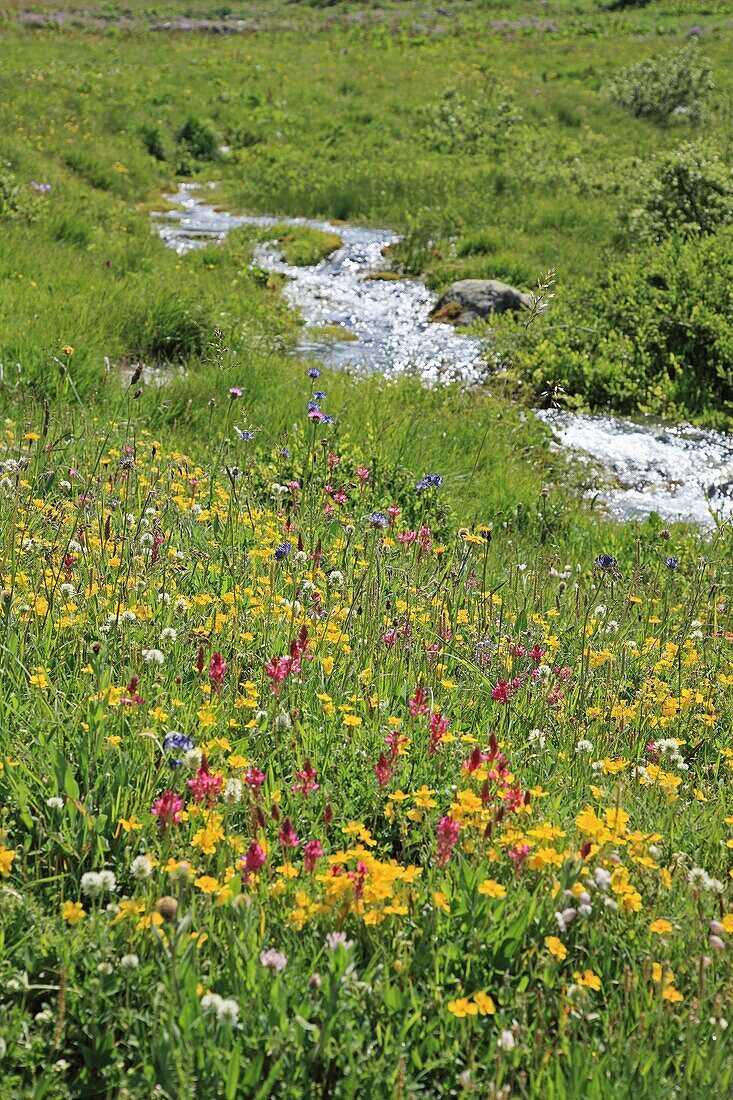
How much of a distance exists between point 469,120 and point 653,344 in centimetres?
1386

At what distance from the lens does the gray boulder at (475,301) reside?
1282cm

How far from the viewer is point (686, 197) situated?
1364 cm

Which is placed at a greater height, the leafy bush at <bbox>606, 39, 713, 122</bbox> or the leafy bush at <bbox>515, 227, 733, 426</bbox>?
the leafy bush at <bbox>606, 39, 713, 122</bbox>

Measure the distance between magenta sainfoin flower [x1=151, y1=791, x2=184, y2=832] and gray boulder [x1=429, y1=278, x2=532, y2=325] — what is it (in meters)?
10.7

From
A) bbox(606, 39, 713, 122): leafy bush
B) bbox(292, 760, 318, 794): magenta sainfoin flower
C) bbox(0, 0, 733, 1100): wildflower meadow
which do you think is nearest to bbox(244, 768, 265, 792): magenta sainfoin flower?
bbox(0, 0, 733, 1100): wildflower meadow

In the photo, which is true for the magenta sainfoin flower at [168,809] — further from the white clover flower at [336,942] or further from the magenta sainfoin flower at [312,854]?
the white clover flower at [336,942]

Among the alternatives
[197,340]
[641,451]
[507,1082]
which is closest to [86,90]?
[197,340]

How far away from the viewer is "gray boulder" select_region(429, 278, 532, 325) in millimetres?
12820

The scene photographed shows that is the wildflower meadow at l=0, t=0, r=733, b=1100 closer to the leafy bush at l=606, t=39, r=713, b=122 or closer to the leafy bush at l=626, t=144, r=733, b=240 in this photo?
the leafy bush at l=626, t=144, r=733, b=240

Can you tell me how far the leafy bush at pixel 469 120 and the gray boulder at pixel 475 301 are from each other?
973 centimetres

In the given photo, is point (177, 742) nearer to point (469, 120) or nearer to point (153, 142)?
point (153, 142)

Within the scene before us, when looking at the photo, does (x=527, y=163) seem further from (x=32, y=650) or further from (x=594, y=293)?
(x=32, y=650)

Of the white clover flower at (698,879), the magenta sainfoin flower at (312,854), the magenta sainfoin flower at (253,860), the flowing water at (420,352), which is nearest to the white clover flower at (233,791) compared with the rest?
the magenta sainfoin flower at (253,860)

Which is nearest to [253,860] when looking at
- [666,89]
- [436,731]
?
[436,731]
